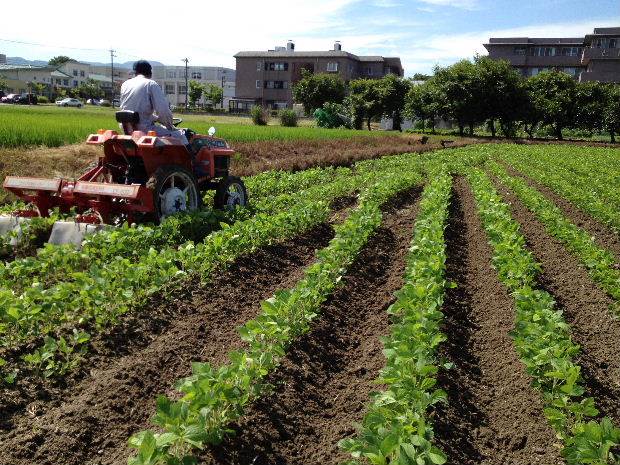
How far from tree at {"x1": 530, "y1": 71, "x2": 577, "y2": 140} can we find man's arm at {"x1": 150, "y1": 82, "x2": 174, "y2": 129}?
39138 millimetres

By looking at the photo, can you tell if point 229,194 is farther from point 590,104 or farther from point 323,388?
point 590,104

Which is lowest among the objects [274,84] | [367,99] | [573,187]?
[573,187]

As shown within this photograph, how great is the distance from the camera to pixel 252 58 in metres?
68.9

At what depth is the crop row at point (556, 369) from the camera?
2609 millimetres

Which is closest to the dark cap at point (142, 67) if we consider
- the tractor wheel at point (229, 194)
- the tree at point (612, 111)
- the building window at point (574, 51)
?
the tractor wheel at point (229, 194)

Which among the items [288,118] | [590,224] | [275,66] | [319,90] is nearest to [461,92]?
[288,118]

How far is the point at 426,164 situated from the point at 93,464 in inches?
667

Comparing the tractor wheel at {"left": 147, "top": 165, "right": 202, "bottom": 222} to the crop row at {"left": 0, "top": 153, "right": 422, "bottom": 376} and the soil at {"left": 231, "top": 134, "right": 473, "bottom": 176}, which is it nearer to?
the crop row at {"left": 0, "top": 153, "right": 422, "bottom": 376}

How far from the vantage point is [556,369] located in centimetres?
355

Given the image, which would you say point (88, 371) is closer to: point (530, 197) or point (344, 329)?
point (344, 329)

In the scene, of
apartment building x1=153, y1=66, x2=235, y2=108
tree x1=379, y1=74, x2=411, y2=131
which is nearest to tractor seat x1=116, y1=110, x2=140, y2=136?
tree x1=379, y1=74, x2=411, y2=131

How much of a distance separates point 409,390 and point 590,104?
4426 cm

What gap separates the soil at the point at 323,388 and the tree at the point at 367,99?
4079 centimetres

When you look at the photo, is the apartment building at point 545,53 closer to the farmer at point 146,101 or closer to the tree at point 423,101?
the tree at point 423,101
